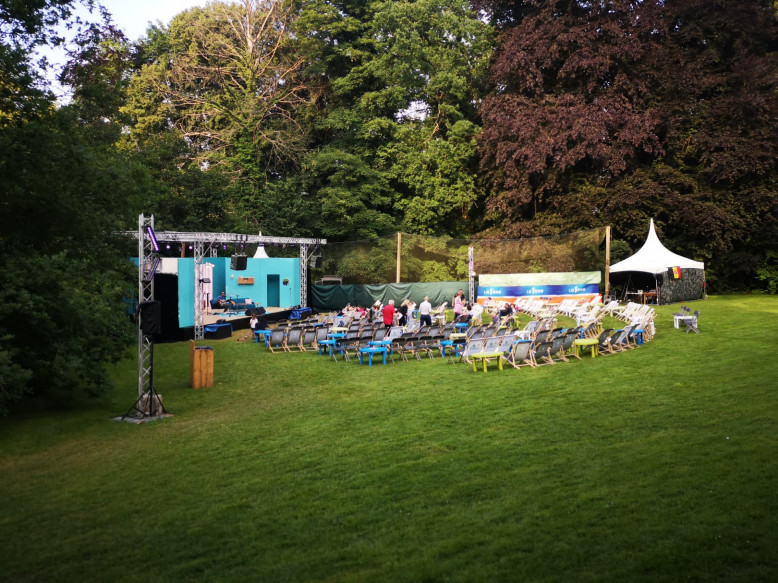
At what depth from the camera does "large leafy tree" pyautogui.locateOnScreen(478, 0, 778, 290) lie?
28.1 meters

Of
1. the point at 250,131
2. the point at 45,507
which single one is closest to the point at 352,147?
the point at 250,131

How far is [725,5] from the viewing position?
96.8ft

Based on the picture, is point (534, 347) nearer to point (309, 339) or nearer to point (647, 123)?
point (309, 339)

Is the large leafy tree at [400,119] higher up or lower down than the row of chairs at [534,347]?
higher up

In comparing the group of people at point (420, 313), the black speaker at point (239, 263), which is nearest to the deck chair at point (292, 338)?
the group of people at point (420, 313)

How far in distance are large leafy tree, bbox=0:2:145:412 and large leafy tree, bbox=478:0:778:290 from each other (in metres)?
22.0

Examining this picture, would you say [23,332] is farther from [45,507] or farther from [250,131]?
[250,131]

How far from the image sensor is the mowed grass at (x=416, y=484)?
4586 millimetres

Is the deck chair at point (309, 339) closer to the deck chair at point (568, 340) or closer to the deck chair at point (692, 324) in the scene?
the deck chair at point (568, 340)

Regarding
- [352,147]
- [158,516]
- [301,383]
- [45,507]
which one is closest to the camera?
[158,516]

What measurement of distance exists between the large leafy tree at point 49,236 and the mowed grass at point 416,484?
42.0 inches

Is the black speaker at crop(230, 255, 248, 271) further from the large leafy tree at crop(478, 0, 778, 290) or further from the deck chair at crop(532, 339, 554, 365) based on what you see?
the deck chair at crop(532, 339, 554, 365)

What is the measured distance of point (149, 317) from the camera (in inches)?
390

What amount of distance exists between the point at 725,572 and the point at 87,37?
15089 mm
